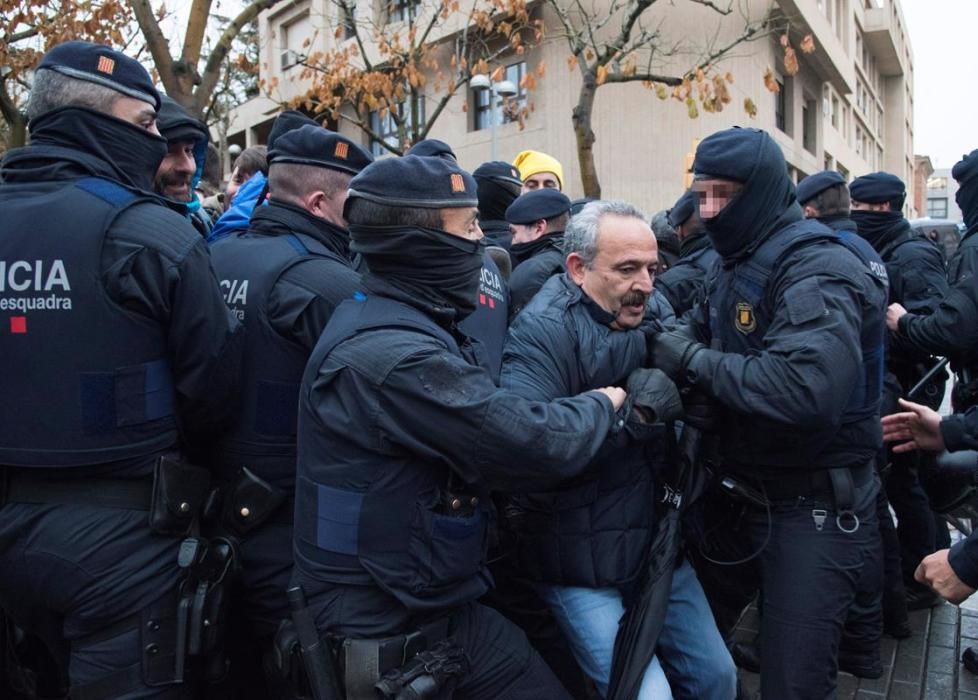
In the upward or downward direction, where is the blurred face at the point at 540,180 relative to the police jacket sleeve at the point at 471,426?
upward

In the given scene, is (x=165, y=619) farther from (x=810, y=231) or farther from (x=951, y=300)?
(x=951, y=300)

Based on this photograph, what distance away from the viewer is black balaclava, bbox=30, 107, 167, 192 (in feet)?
8.15

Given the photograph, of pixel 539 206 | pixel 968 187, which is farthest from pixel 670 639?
pixel 968 187

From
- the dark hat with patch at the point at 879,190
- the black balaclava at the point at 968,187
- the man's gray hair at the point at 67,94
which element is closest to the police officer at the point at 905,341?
the dark hat with patch at the point at 879,190

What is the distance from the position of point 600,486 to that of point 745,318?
0.79 metres

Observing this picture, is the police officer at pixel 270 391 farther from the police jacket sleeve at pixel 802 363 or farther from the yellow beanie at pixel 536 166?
the yellow beanie at pixel 536 166

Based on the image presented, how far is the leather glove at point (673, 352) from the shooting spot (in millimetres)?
2771

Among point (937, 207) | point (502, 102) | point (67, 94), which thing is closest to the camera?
point (67, 94)

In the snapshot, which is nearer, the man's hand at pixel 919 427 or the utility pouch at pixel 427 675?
the utility pouch at pixel 427 675

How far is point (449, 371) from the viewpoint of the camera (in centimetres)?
211

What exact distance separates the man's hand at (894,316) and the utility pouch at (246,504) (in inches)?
139

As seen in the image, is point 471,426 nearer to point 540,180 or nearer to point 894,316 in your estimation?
point 894,316

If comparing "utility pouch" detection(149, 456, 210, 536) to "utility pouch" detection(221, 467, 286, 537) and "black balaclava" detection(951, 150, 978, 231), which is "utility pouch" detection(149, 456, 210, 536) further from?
"black balaclava" detection(951, 150, 978, 231)

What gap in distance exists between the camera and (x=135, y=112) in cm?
262
